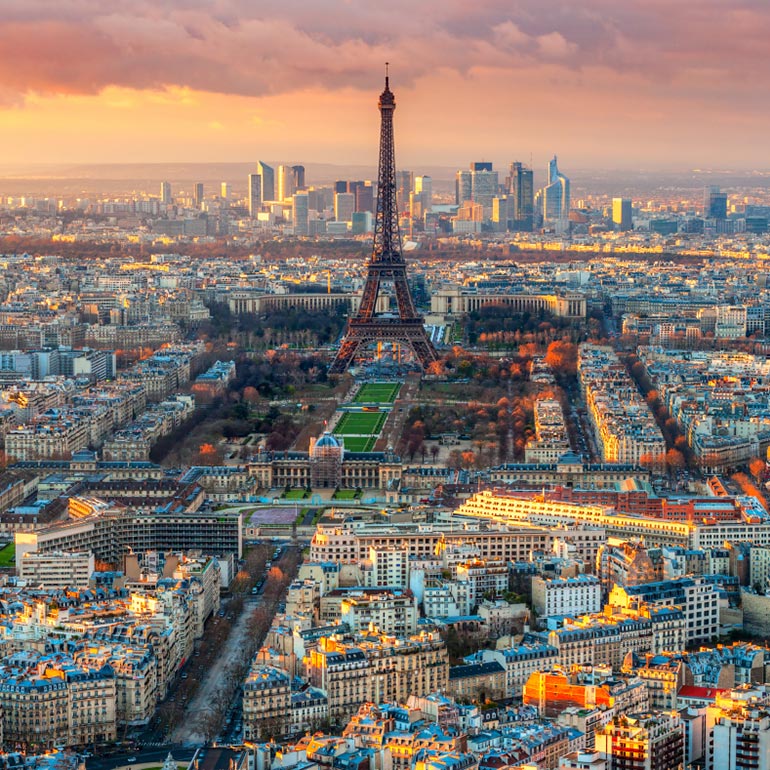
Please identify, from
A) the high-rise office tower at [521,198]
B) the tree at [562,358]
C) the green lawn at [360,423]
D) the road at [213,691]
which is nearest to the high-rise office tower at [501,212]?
the high-rise office tower at [521,198]

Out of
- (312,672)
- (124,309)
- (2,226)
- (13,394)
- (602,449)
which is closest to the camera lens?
(312,672)

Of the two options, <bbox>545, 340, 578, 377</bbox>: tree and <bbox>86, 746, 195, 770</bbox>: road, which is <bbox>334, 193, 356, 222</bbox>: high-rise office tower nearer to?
<bbox>545, 340, 578, 377</bbox>: tree

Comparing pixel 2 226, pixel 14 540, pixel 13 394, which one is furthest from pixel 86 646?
pixel 2 226

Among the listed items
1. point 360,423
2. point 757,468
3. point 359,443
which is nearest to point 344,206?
point 360,423

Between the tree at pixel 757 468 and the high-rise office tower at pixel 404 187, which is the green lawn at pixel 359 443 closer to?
the tree at pixel 757 468

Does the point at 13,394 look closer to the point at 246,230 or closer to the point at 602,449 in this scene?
the point at 602,449

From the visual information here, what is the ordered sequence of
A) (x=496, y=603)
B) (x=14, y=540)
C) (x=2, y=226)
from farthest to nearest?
1. (x=2, y=226)
2. (x=14, y=540)
3. (x=496, y=603)

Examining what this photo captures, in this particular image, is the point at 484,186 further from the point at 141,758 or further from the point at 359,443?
the point at 141,758

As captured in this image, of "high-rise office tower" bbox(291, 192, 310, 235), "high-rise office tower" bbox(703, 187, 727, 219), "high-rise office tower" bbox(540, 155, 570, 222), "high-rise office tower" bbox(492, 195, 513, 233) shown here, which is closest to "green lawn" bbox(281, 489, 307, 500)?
"high-rise office tower" bbox(291, 192, 310, 235)
